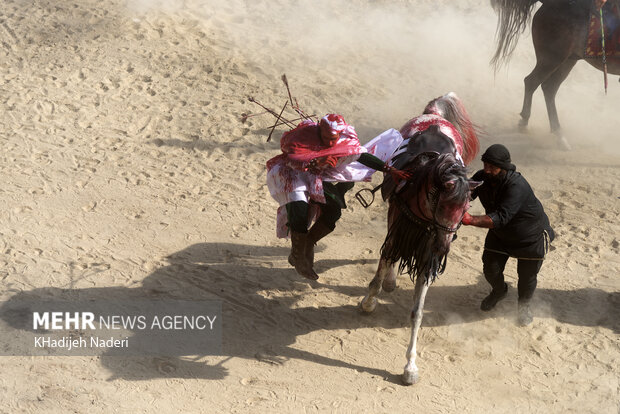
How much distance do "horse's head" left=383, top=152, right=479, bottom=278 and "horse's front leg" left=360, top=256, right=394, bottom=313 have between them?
0.97 feet

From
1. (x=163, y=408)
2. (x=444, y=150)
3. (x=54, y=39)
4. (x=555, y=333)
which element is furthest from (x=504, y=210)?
(x=54, y=39)

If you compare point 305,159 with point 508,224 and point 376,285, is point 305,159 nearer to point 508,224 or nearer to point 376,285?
point 376,285

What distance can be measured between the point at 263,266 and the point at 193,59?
4309mm

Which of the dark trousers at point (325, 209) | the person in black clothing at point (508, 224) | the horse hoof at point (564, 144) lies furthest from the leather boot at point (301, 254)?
the horse hoof at point (564, 144)

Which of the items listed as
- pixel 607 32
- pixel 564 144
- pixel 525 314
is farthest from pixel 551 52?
pixel 525 314

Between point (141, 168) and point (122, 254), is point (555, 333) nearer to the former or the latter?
point (122, 254)

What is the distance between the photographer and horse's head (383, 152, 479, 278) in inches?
167

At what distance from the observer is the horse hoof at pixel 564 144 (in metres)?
8.31

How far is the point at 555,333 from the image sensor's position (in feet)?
18.3

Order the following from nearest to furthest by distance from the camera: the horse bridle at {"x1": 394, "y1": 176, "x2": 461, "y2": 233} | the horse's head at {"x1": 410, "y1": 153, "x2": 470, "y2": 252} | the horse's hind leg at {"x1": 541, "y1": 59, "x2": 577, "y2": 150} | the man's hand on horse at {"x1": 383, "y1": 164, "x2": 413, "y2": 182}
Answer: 1. the horse's head at {"x1": 410, "y1": 153, "x2": 470, "y2": 252}
2. the horse bridle at {"x1": 394, "y1": 176, "x2": 461, "y2": 233}
3. the man's hand on horse at {"x1": 383, "y1": 164, "x2": 413, "y2": 182}
4. the horse's hind leg at {"x1": 541, "y1": 59, "x2": 577, "y2": 150}

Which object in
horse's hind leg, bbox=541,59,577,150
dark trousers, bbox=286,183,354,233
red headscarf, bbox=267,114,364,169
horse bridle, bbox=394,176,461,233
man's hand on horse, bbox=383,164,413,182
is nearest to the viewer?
horse bridle, bbox=394,176,461,233

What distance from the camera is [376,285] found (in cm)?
550

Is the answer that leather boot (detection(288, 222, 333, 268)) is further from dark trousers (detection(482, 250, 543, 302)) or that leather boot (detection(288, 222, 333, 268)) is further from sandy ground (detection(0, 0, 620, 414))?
dark trousers (detection(482, 250, 543, 302))

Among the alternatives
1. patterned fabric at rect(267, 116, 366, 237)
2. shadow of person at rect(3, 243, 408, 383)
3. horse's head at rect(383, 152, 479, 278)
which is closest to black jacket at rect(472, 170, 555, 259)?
horse's head at rect(383, 152, 479, 278)
